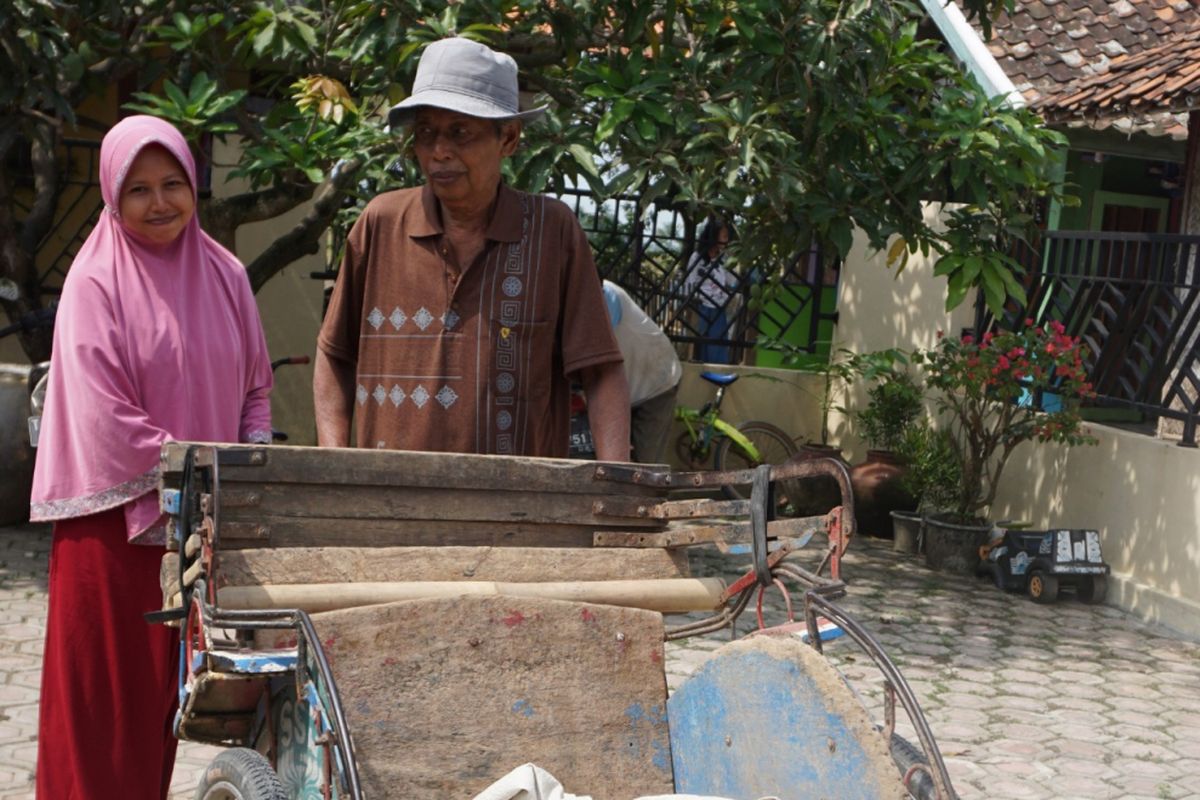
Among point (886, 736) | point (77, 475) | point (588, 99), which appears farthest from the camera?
point (588, 99)

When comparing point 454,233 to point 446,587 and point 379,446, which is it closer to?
point 379,446

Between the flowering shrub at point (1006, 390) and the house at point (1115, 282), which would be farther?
the flowering shrub at point (1006, 390)

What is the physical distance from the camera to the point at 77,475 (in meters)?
3.30

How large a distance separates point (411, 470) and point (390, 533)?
137 millimetres

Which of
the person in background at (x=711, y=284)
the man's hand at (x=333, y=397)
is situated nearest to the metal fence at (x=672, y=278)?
the person in background at (x=711, y=284)

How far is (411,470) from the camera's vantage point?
9.69 feet

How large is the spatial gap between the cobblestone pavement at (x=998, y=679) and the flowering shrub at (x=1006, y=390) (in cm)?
79

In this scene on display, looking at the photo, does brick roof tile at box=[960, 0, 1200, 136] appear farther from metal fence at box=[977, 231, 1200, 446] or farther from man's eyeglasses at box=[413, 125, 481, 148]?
man's eyeglasses at box=[413, 125, 481, 148]

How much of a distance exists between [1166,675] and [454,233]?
492 centimetres

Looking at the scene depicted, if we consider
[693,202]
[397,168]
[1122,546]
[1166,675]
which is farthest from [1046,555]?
[397,168]

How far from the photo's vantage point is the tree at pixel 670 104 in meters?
6.11

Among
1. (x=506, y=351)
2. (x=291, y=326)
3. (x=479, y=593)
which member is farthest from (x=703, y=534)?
(x=291, y=326)

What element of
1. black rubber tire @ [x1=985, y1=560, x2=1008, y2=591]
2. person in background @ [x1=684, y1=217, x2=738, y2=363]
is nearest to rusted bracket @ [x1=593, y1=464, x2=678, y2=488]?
black rubber tire @ [x1=985, y1=560, x2=1008, y2=591]

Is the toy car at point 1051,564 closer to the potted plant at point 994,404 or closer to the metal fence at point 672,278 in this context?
the potted plant at point 994,404
